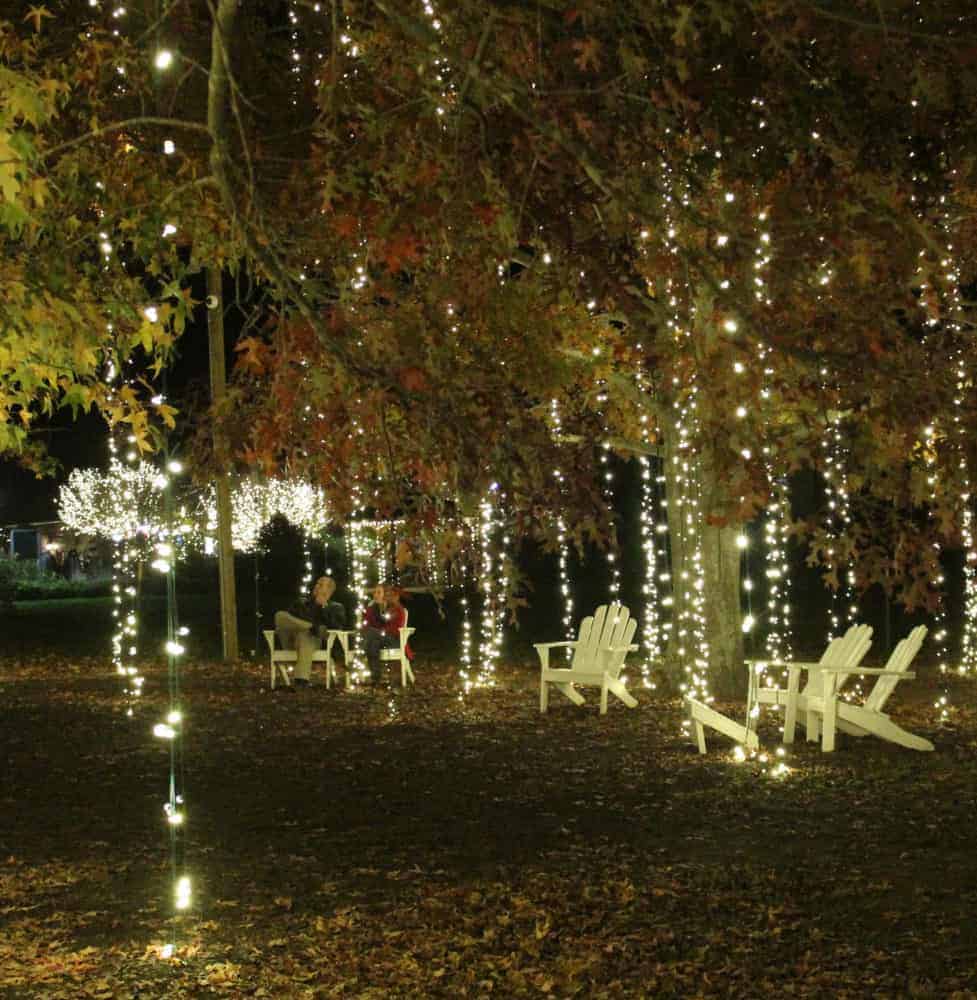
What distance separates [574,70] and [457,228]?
0.77 meters

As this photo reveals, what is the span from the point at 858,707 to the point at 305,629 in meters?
6.91

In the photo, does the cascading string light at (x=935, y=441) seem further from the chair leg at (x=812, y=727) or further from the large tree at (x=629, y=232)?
the chair leg at (x=812, y=727)

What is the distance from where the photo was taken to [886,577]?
16.9ft

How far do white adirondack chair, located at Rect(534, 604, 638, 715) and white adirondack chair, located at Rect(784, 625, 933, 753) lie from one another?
2.54m

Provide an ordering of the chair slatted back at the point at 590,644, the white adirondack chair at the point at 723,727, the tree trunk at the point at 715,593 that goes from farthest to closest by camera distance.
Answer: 1. the tree trunk at the point at 715,593
2. the chair slatted back at the point at 590,644
3. the white adirondack chair at the point at 723,727

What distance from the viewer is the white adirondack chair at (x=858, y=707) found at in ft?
35.8

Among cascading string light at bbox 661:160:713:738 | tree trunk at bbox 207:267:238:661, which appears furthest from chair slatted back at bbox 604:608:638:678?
tree trunk at bbox 207:267:238:661

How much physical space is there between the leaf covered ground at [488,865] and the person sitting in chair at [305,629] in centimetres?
327

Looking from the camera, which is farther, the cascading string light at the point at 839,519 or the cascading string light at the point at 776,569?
the cascading string light at the point at 776,569

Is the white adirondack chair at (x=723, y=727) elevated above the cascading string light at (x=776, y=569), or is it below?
below

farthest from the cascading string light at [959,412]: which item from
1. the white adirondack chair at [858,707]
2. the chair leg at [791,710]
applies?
the chair leg at [791,710]

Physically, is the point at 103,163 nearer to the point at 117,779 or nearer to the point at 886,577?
the point at 117,779

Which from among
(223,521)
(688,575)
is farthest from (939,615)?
(223,521)

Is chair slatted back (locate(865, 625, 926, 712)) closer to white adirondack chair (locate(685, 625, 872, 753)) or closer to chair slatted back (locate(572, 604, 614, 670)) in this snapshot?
white adirondack chair (locate(685, 625, 872, 753))
